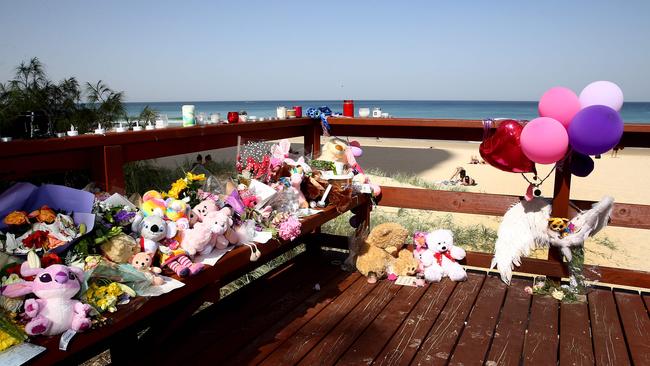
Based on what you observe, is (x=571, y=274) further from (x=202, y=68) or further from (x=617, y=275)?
(x=202, y=68)

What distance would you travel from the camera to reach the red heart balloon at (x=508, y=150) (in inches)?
123

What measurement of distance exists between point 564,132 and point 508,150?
355 mm

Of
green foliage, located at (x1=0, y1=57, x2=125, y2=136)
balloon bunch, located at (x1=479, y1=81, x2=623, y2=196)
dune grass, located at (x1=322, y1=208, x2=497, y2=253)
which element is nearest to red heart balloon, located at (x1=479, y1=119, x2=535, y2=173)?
balloon bunch, located at (x1=479, y1=81, x2=623, y2=196)

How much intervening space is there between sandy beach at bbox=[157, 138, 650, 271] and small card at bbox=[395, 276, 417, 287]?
2.63 meters

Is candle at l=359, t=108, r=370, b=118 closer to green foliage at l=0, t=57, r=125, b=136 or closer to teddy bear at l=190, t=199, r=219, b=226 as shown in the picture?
teddy bear at l=190, t=199, r=219, b=226

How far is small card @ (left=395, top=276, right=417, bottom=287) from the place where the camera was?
11.4 feet

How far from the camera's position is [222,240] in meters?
2.49

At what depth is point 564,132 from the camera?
2.90 meters

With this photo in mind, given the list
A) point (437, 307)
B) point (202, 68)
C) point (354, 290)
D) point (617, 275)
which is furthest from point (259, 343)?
point (202, 68)

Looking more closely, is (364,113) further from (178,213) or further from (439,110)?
(439,110)

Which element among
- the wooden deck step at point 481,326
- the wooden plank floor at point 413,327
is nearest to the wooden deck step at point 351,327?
the wooden plank floor at point 413,327

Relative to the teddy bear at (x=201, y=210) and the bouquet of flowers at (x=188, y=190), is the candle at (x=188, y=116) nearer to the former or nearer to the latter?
the bouquet of flowers at (x=188, y=190)

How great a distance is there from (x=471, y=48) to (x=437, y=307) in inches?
2310

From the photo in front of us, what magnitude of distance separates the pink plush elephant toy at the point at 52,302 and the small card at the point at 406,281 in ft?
7.39
